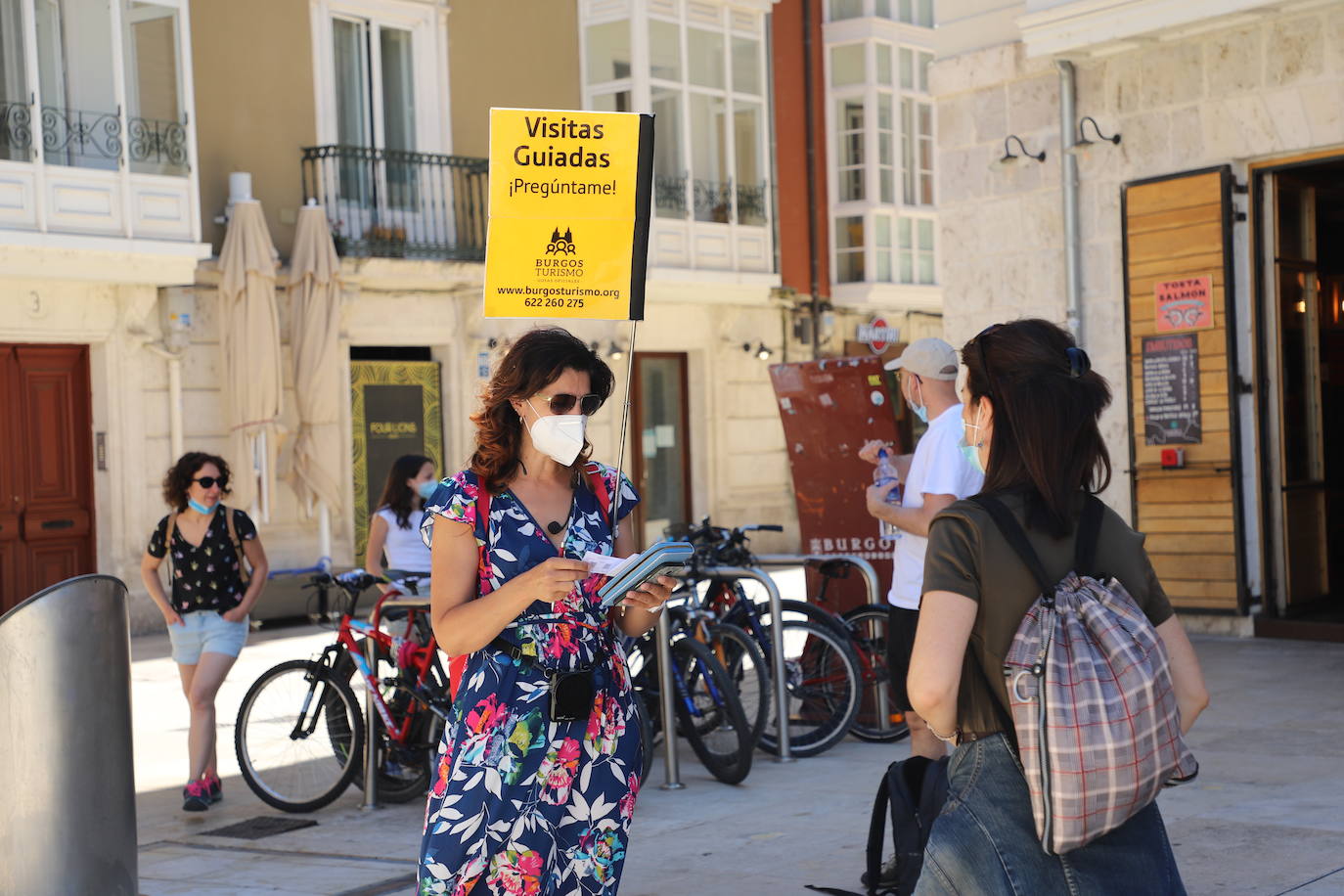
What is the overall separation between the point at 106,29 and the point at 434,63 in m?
4.21

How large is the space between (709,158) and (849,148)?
2.92 m

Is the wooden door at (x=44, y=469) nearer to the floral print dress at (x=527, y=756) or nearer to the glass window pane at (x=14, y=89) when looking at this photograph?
the glass window pane at (x=14, y=89)

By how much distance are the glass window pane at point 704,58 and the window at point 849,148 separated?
2631 mm

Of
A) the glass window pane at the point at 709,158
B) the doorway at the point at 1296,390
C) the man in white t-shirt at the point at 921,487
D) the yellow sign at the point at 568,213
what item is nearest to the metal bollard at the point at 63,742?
the yellow sign at the point at 568,213

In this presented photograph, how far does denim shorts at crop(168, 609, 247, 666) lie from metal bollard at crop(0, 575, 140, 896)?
3.12 metres

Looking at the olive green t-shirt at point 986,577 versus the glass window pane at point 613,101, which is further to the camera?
the glass window pane at point 613,101

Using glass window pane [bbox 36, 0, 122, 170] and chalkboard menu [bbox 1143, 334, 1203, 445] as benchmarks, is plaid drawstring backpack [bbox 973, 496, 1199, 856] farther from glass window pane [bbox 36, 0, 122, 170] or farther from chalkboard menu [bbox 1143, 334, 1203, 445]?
glass window pane [bbox 36, 0, 122, 170]

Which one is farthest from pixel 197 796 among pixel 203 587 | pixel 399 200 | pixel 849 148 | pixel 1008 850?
pixel 849 148

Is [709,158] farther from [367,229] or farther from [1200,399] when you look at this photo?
[1200,399]

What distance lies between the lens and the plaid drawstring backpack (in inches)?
105

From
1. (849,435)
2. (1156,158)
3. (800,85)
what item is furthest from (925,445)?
(800,85)

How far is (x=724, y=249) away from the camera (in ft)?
73.9

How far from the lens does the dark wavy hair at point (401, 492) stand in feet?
28.9

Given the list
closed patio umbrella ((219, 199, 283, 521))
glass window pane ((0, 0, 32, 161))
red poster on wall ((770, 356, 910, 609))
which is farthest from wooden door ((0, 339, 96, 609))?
red poster on wall ((770, 356, 910, 609))
